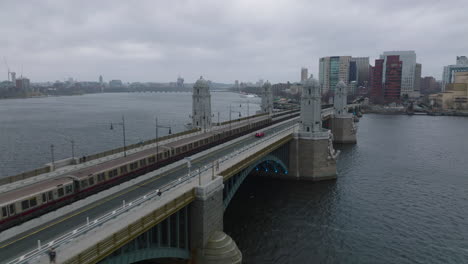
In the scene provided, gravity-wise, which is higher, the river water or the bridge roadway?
the bridge roadway

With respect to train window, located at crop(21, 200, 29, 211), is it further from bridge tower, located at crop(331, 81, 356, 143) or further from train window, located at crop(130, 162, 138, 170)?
bridge tower, located at crop(331, 81, 356, 143)

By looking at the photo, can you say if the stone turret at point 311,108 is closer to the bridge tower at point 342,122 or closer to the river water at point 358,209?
the river water at point 358,209

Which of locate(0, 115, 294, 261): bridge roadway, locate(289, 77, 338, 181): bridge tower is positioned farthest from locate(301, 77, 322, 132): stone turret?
locate(0, 115, 294, 261): bridge roadway

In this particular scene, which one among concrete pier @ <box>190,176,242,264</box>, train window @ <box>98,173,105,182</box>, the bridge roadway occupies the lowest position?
concrete pier @ <box>190,176,242,264</box>

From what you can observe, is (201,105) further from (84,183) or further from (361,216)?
(84,183)

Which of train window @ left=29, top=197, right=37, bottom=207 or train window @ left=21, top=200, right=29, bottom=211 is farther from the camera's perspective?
train window @ left=29, top=197, right=37, bottom=207
